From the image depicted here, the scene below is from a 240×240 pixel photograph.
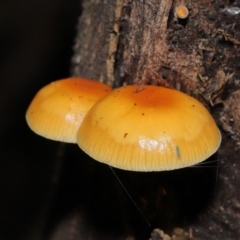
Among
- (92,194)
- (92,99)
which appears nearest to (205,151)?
(92,99)

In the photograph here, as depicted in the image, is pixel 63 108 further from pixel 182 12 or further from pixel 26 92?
pixel 26 92

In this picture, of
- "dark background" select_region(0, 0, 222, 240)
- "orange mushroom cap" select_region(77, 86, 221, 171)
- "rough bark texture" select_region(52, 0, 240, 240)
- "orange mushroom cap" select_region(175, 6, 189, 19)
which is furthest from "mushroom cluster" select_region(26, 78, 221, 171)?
"dark background" select_region(0, 0, 222, 240)

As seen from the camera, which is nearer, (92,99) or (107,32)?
(92,99)

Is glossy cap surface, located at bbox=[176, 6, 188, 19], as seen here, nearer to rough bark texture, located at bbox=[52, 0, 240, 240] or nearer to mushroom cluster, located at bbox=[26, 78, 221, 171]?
rough bark texture, located at bbox=[52, 0, 240, 240]

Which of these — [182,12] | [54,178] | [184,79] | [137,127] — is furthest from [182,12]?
[54,178]

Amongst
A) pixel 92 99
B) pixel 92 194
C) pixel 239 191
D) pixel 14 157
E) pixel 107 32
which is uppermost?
pixel 107 32

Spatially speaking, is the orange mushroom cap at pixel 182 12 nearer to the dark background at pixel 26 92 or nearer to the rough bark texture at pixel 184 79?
the rough bark texture at pixel 184 79

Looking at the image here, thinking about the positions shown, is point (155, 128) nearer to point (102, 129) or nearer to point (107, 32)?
point (102, 129)

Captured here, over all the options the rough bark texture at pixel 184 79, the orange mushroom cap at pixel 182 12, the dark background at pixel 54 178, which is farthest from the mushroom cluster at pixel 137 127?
the dark background at pixel 54 178
